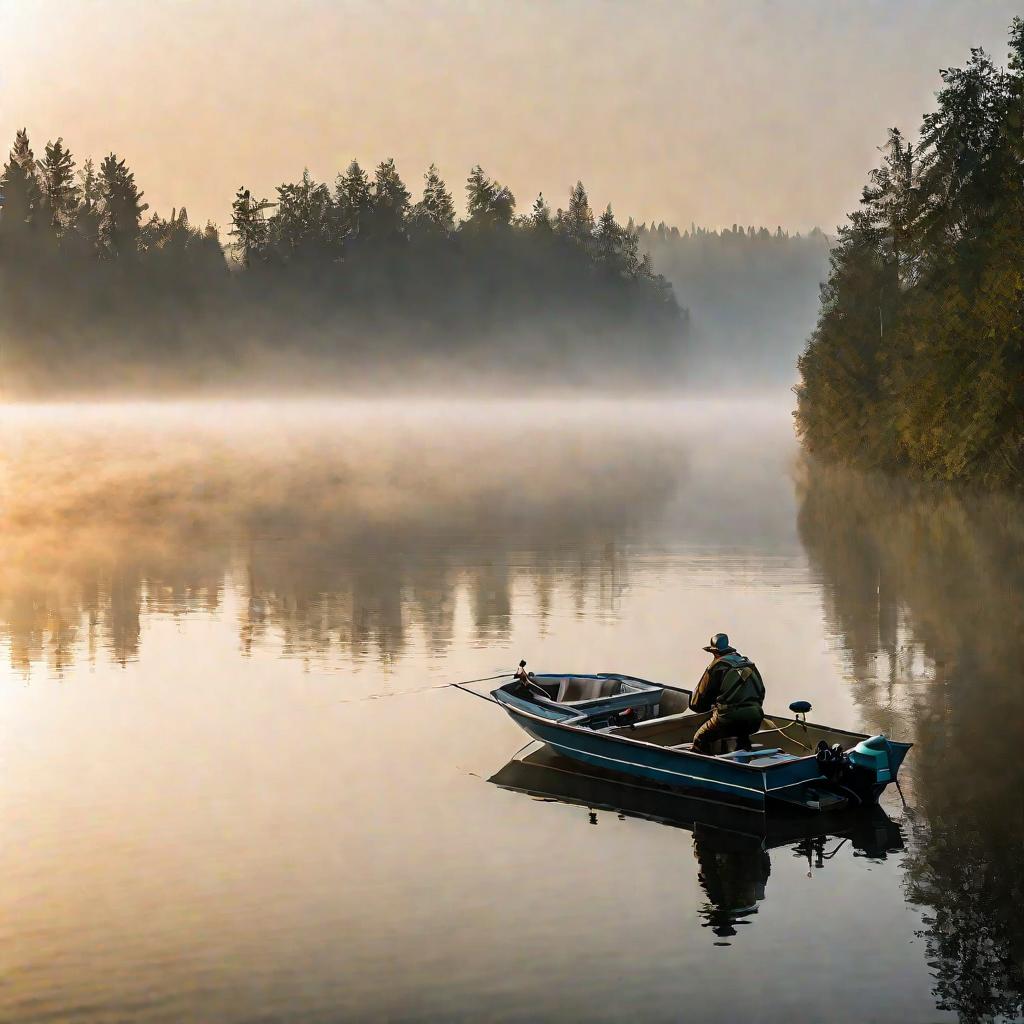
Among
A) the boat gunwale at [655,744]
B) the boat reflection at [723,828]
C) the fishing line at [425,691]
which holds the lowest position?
the boat reflection at [723,828]

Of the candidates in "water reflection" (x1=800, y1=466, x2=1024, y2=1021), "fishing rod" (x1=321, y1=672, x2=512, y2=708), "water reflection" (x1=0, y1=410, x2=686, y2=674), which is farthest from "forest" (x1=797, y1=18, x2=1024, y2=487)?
"fishing rod" (x1=321, y1=672, x2=512, y2=708)

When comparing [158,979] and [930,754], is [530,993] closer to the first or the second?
[158,979]

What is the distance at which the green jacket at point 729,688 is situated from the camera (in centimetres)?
2216

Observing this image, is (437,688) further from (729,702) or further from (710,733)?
(729,702)

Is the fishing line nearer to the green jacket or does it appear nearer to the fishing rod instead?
the fishing rod

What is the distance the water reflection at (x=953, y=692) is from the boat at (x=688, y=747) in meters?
1.11

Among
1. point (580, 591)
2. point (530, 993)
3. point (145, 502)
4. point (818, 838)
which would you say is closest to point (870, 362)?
point (145, 502)

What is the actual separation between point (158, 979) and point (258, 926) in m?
1.62

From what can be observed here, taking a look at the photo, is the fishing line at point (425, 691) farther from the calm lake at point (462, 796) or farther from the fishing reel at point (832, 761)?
the fishing reel at point (832, 761)

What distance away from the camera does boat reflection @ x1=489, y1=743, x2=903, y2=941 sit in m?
18.3

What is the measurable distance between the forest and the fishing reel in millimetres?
42724

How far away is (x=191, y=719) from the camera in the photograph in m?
26.8

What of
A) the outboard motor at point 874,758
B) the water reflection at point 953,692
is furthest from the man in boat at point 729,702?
the water reflection at point 953,692

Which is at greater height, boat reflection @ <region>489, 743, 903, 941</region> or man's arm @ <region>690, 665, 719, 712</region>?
man's arm @ <region>690, 665, 719, 712</region>
